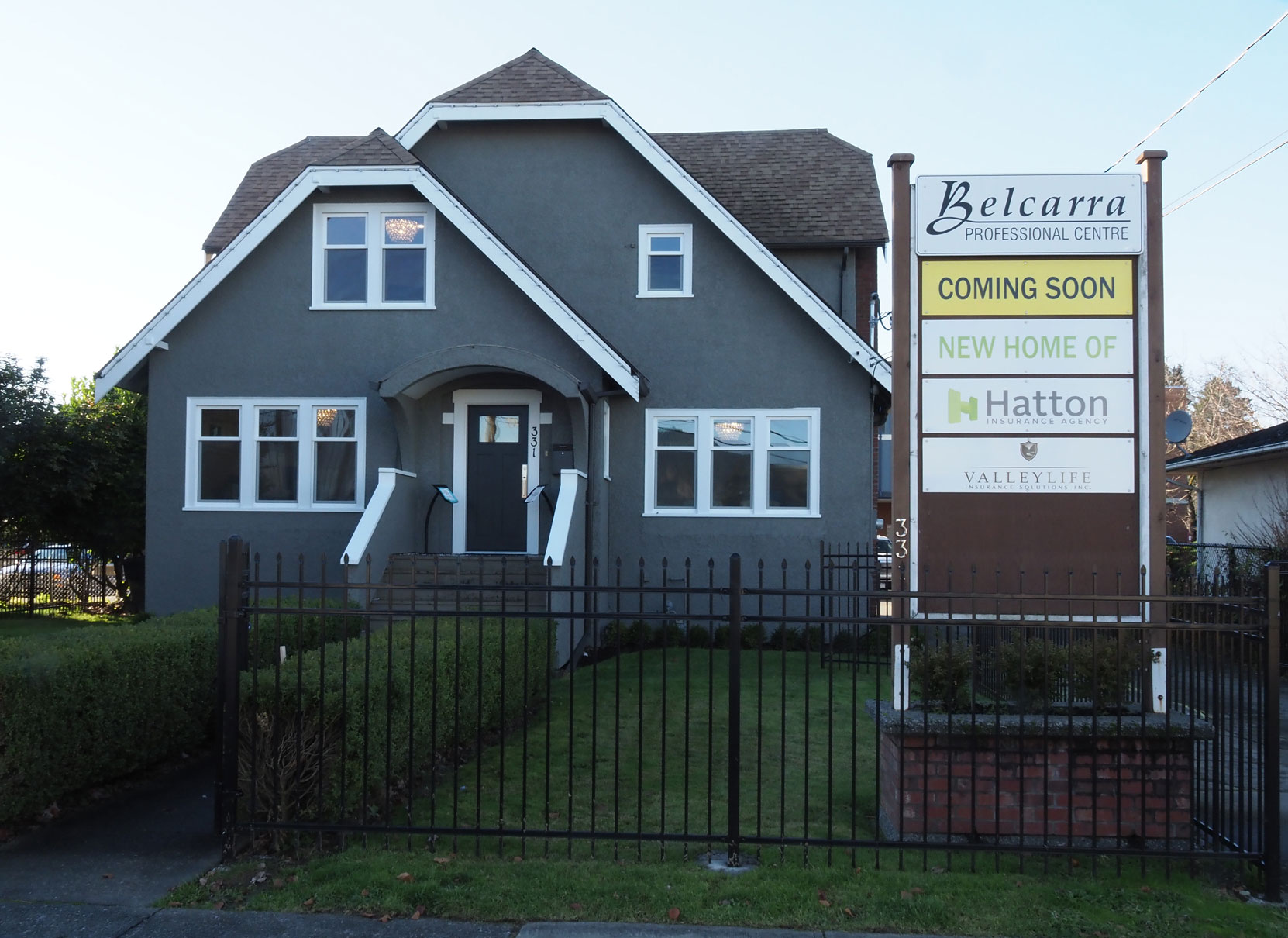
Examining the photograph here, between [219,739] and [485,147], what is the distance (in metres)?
12.3

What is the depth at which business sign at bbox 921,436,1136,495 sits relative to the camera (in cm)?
680

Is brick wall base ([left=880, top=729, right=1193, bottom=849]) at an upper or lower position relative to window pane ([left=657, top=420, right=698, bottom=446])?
lower

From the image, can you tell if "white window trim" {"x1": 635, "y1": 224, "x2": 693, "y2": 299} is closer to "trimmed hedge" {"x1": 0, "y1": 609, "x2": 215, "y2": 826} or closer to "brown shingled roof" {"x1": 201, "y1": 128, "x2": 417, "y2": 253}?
"brown shingled roof" {"x1": 201, "y1": 128, "x2": 417, "y2": 253}

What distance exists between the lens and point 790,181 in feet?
62.2

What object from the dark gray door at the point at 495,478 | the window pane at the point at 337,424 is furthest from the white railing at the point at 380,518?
the window pane at the point at 337,424

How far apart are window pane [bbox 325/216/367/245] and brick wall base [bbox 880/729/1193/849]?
11.1 metres

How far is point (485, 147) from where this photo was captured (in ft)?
54.5

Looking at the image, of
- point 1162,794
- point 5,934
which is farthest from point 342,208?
point 1162,794

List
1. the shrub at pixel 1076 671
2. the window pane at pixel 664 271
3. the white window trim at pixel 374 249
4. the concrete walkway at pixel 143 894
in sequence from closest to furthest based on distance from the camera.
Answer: the concrete walkway at pixel 143 894, the shrub at pixel 1076 671, the white window trim at pixel 374 249, the window pane at pixel 664 271

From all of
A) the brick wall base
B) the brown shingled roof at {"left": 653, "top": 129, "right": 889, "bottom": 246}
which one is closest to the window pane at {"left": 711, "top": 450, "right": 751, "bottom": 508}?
the brown shingled roof at {"left": 653, "top": 129, "right": 889, "bottom": 246}

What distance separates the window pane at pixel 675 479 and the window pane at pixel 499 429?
223 cm

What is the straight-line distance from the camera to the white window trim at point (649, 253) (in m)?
15.9

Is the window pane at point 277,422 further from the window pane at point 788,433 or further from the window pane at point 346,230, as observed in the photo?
the window pane at point 788,433

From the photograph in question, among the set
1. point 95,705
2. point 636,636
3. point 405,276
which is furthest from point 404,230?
point 95,705
